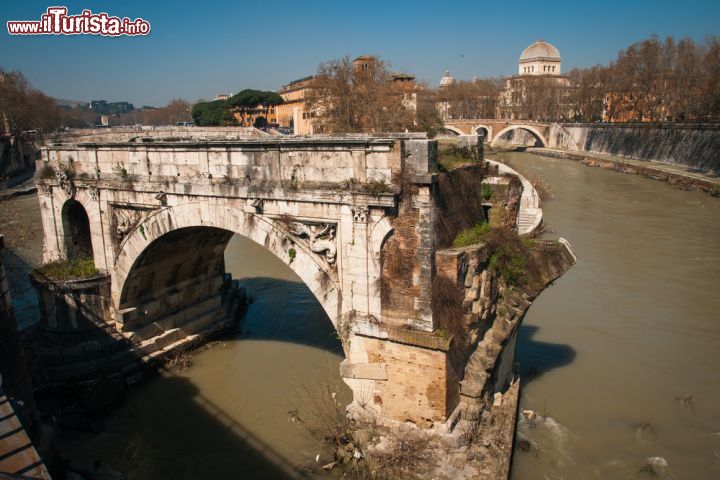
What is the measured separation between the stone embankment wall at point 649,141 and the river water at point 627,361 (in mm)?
13448

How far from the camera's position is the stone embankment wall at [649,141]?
30.0 m

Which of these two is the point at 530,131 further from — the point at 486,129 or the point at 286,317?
the point at 286,317

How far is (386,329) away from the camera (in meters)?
6.32

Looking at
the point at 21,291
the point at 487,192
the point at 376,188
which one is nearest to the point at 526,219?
the point at 487,192

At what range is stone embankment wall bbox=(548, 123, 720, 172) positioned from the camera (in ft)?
98.5

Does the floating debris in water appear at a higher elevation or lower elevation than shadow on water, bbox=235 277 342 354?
lower

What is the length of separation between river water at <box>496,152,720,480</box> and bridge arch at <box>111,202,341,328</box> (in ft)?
12.0

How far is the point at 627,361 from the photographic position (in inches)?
390

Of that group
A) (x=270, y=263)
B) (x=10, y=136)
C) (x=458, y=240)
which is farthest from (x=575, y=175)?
(x=10, y=136)

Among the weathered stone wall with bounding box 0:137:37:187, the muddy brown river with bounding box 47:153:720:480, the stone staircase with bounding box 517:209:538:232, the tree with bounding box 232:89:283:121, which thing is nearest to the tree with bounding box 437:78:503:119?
the tree with bounding box 232:89:283:121

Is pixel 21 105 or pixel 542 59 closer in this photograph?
pixel 21 105

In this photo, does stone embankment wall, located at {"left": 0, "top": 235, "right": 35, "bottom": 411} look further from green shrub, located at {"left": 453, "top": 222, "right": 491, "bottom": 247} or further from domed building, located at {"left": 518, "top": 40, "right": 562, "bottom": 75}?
domed building, located at {"left": 518, "top": 40, "right": 562, "bottom": 75}

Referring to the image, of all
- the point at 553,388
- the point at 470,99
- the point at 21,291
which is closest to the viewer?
the point at 553,388

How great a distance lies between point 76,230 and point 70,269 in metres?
0.94
